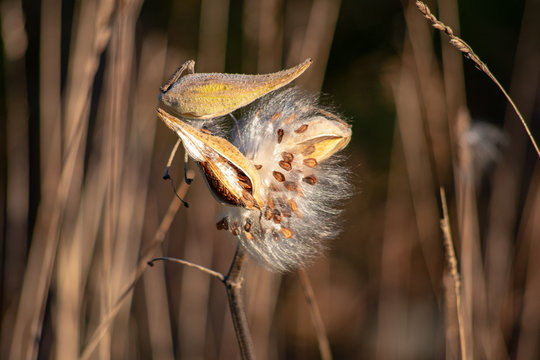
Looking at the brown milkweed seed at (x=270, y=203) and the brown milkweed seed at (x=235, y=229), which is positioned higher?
the brown milkweed seed at (x=270, y=203)

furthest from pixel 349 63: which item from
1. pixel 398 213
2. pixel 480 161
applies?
pixel 480 161

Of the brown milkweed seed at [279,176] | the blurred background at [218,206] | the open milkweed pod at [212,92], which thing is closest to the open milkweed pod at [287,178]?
the brown milkweed seed at [279,176]

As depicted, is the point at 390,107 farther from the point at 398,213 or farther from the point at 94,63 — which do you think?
the point at 94,63

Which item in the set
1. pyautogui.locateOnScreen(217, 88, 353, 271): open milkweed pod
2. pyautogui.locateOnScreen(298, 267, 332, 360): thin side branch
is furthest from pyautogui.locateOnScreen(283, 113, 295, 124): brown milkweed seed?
pyautogui.locateOnScreen(298, 267, 332, 360): thin side branch

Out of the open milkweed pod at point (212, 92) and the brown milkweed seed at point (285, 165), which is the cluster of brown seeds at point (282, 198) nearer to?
the brown milkweed seed at point (285, 165)

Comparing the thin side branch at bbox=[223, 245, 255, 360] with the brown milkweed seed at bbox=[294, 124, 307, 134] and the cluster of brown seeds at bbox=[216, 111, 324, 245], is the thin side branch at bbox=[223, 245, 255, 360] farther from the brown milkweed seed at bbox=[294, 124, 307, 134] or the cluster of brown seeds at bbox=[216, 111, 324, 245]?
the brown milkweed seed at bbox=[294, 124, 307, 134]

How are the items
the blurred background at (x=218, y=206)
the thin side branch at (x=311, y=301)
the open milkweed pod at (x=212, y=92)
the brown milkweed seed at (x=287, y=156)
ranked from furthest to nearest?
the blurred background at (x=218, y=206), the thin side branch at (x=311, y=301), the brown milkweed seed at (x=287, y=156), the open milkweed pod at (x=212, y=92)

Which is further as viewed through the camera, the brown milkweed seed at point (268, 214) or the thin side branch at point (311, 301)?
the thin side branch at point (311, 301)
